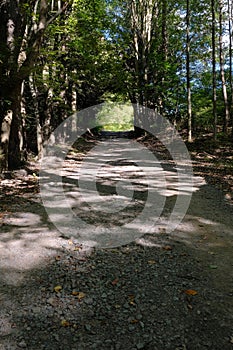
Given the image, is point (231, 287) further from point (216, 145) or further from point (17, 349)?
point (216, 145)

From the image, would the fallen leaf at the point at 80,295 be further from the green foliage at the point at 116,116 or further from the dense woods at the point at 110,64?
the green foliage at the point at 116,116

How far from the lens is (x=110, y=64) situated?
16406mm

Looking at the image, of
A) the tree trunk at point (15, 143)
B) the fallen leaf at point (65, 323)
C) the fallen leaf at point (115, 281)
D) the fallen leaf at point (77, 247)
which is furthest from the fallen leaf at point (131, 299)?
the tree trunk at point (15, 143)

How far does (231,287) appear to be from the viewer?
3672 millimetres

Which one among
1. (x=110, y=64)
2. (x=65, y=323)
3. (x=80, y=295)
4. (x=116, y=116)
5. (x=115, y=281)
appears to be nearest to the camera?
(x=65, y=323)

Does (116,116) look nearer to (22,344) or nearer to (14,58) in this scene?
(14,58)

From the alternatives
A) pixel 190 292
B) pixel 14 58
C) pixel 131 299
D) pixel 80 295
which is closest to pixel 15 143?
pixel 14 58

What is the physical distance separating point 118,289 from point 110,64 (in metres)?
14.7

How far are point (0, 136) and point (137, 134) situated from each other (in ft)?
56.0

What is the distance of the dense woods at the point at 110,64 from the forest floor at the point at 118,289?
481cm

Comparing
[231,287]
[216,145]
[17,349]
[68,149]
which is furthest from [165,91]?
[17,349]

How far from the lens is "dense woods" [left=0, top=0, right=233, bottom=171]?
9.25 m

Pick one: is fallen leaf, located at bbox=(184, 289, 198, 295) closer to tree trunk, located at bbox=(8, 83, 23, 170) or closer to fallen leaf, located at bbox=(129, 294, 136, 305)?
fallen leaf, located at bbox=(129, 294, 136, 305)

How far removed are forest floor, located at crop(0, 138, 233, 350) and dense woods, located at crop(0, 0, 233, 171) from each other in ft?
15.8
